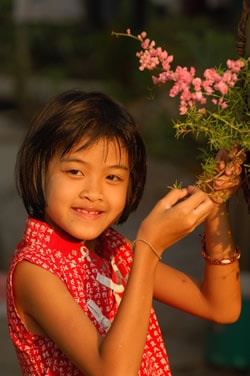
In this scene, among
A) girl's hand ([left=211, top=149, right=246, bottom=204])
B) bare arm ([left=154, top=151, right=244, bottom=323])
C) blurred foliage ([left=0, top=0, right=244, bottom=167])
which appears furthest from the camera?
blurred foliage ([left=0, top=0, right=244, bottom=167])

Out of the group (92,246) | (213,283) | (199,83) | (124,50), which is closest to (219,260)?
(213,283)

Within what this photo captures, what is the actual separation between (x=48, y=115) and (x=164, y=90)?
7.29 meters

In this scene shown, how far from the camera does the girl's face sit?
8.65ft

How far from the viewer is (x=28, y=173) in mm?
2764

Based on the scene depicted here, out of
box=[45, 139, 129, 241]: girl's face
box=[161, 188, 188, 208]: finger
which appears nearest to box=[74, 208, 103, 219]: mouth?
box=[45, 139, 129, 241]: girl's face

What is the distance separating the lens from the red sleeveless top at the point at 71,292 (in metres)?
2.64

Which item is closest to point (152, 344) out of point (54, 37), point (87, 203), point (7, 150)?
point (87, 203)

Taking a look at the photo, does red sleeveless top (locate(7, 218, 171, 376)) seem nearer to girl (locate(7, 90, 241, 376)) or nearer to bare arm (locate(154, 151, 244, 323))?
girl (locate(7, 90, 241, 376))

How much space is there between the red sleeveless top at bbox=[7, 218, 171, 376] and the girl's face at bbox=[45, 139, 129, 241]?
0.06 meters

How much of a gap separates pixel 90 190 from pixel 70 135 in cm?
14

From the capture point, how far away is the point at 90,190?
263 centimetres

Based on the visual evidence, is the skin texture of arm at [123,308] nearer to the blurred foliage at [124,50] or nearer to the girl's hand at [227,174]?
the girl's hand at [227,174]

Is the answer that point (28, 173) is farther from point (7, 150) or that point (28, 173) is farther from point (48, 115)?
point (7, 150)

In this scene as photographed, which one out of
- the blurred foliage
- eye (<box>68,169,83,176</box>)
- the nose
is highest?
eye (<box>68,169,83,176</box>)
